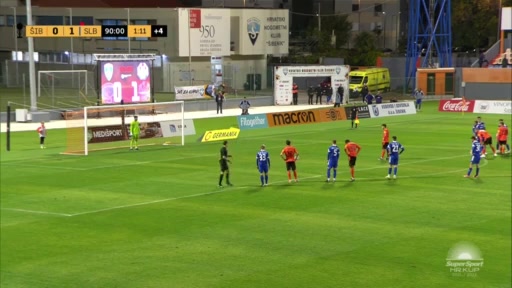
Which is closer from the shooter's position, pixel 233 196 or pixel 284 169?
pixel 233 196

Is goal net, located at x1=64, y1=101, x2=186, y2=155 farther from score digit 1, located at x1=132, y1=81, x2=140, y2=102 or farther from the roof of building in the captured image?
the roof of building

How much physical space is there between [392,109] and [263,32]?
22.5 meters

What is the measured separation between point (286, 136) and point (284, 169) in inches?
617

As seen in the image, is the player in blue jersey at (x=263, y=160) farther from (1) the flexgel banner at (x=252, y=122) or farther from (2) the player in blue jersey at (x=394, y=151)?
(1) the flexgel banner at (x=252, y=122)

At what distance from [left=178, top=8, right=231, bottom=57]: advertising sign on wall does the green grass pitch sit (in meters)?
37.0

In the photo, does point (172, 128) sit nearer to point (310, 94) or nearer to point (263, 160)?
point (263, 160)

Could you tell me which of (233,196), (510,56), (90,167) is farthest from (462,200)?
(510,56)

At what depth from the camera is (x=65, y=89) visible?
77000mm

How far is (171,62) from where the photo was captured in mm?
84375

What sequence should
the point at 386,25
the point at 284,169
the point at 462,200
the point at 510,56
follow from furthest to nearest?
the point at 386,25 → the point at 510,56 → the point at 284,169 → the point at 462,200

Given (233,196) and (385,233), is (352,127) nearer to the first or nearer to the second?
(233,196)

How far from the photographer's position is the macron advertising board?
232 feet

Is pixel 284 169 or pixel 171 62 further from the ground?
pixel 171 62

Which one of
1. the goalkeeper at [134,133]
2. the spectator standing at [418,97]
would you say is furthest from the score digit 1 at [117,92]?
the spectator standing at [418,97]
